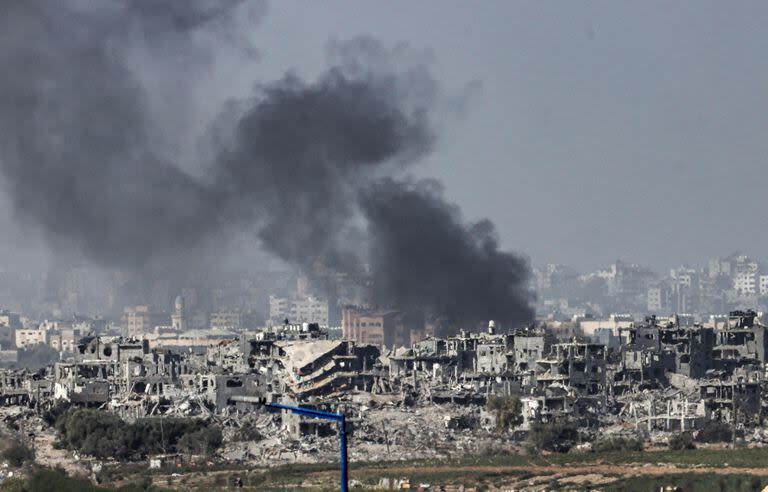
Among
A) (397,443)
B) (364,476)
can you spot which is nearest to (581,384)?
(397,443)

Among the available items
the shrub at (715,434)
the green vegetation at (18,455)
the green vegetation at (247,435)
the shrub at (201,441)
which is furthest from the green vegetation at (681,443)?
the green vegetation at (18,455)

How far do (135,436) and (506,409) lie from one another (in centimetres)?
1317

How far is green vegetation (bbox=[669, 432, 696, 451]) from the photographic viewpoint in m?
69.5

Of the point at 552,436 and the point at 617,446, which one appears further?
the point at 552,436

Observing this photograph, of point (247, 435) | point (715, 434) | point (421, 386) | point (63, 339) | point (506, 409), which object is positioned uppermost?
point (63, 339)

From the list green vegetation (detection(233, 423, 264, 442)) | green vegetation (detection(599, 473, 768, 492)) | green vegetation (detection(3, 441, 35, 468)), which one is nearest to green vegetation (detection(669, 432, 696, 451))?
green vegetation (detection(599, 473, 768, 492))

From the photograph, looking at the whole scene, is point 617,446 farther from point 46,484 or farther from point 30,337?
point 30,337

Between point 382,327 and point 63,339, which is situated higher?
point 63,339

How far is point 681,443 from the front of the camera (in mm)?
69938

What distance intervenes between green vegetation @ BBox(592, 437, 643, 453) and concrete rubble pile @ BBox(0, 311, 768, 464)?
3.21 meters

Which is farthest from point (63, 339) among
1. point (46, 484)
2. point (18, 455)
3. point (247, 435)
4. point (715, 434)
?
point (46, 484)

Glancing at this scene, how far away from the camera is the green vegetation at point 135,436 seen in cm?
7144

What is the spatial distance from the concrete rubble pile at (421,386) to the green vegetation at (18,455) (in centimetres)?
643

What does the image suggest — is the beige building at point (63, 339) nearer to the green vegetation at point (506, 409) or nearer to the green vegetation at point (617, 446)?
the green vegetation at point (506, 409)
